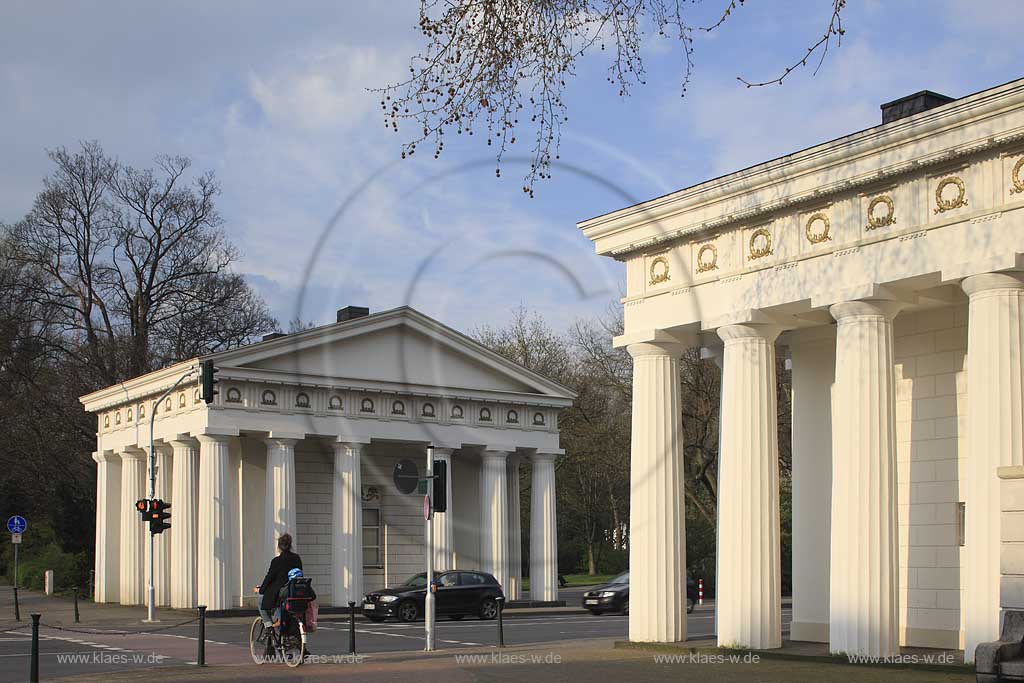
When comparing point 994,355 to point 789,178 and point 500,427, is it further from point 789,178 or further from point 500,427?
point 500,427

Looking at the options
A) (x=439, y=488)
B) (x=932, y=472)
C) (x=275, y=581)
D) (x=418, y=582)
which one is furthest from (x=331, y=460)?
(x=932, y=472)

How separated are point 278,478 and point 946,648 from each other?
2712cm

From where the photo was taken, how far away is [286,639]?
2097 cm

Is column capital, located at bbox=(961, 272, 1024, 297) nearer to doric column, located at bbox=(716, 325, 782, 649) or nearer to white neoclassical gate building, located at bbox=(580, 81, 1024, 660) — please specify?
white neoclassical gate building, located at bbox=(580, 81, 1024, 660)

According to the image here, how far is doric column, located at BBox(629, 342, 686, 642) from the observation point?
23.2 meters

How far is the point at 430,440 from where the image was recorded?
1831 inches

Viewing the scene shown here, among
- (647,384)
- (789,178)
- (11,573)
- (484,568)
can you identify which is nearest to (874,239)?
(789,178)

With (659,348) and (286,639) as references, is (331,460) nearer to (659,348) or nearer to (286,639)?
(659,348)

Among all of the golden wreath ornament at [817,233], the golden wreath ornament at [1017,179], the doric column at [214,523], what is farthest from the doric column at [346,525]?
the golden wreath ornament at [1017,179]

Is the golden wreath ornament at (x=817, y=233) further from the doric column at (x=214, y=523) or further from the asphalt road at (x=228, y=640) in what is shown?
the doric column at (x=214, y=523)

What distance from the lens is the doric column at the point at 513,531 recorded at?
48.4 m

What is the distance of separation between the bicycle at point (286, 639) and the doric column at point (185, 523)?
74.4 ft

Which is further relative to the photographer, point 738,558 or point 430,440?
point 430,440

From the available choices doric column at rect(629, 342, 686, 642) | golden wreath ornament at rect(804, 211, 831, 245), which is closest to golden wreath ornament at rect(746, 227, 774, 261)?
golden wreath ornament at rect(804, 211, 831, 245)
